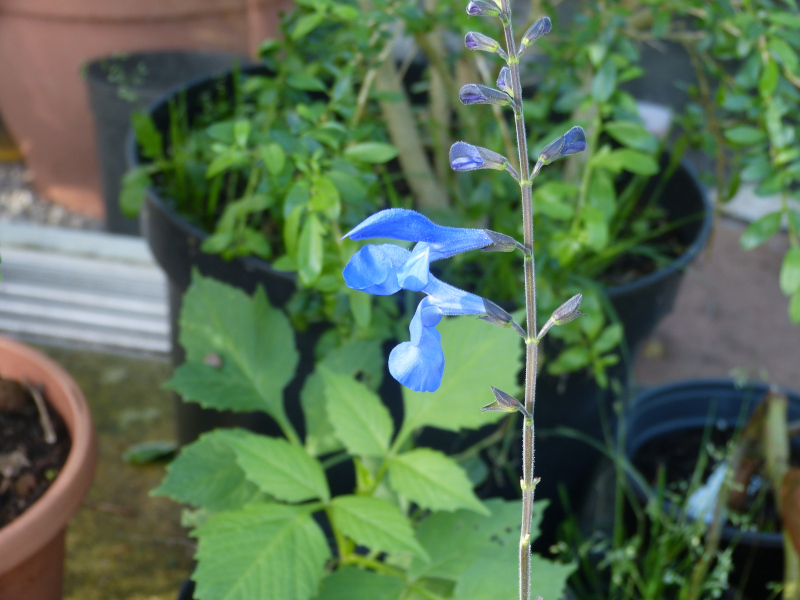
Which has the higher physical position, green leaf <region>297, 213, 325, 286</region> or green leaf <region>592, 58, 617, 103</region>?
green leaf <region>592, 58, 617, 103</region>

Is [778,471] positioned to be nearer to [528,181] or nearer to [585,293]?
[585,293]

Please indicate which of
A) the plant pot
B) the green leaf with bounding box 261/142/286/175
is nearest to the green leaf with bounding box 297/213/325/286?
the green leaf with bounding box 261/142/286/175

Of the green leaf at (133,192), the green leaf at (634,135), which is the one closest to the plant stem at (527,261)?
the green leaf at (634,135)

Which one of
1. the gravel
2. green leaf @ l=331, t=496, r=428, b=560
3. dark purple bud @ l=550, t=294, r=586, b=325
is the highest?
dark purple bud @ l=550, t=294, r=586, b=325

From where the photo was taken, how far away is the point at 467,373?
966 mm

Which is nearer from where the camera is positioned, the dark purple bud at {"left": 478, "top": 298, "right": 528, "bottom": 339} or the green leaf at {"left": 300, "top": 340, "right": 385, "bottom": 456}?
the dark purple bud at {"left": 478, "top": 298, "right": 528, "bottom": 339}

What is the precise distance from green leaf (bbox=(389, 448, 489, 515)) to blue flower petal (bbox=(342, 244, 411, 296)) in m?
0.45

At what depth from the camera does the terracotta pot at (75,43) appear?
2.11 metres

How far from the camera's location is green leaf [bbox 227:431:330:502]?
0.85 m

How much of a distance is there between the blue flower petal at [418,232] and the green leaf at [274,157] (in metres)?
0.45

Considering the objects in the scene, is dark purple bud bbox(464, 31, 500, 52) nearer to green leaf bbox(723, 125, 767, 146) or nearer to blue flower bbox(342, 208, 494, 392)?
blue flower bbox(342, 208, 494, 392)

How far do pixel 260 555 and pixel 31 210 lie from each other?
190cm

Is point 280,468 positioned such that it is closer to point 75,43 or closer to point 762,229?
point 762,229

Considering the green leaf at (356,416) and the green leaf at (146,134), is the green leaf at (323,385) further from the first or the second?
the green leaf at (146,134)
